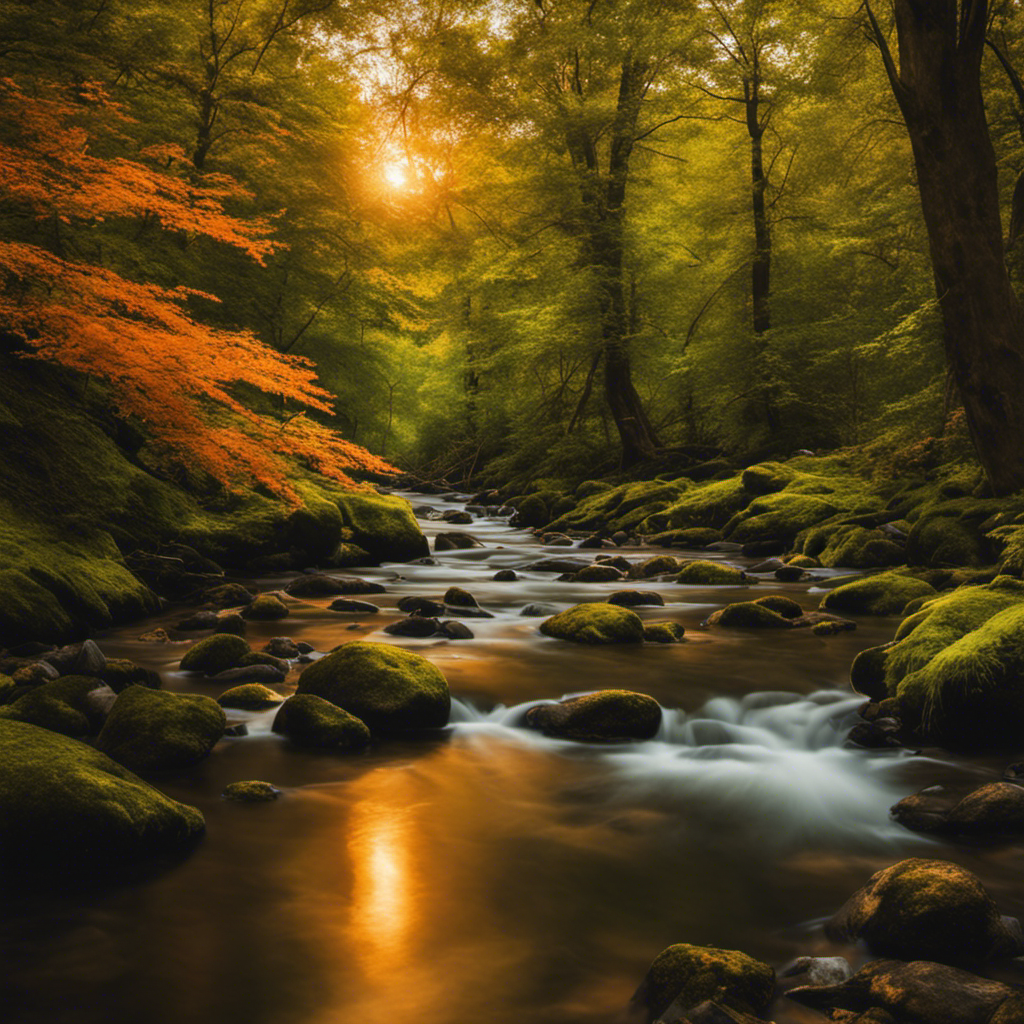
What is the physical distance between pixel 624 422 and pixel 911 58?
12661 millimetres

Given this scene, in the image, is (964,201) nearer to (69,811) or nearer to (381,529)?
(69,811)

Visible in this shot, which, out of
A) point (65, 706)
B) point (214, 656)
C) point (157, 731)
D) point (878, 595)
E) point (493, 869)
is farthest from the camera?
point (878, 595)

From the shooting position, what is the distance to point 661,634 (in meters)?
7.16

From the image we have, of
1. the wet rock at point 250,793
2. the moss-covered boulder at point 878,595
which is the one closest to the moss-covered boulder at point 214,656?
the wet rock at point 250,793

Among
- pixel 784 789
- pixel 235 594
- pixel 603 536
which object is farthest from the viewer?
pixel 603 536

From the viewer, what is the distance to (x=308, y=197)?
49.8ft

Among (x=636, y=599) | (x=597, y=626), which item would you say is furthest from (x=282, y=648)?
(x=636, y=599)

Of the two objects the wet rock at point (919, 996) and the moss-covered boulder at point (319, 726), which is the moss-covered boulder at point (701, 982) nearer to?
the wet rock at point (919, 996)

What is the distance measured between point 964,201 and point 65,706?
8673 mm

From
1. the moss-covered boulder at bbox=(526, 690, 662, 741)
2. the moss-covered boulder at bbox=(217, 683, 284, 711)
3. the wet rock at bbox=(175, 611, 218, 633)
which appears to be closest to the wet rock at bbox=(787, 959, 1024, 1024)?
the moss-covered boulder at bbox=(526, 690, 662, 741)

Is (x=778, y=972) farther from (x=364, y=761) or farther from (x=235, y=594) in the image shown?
(x=235, y=594)

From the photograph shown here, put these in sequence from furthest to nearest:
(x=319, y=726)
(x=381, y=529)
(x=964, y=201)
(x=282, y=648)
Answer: (x=381, y=529) → (x=964, y=201) → (x=282, y=648) → (x=319, y=726)

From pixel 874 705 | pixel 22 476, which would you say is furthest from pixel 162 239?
pixel 874 705

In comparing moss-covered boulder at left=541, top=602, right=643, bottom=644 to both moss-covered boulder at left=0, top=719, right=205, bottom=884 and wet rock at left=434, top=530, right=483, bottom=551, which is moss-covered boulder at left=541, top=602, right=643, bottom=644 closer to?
moss-covered boulder at left=0, top=719, right=205, bottom=884
